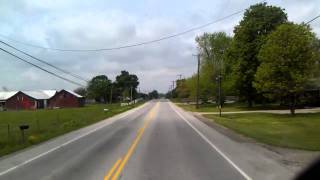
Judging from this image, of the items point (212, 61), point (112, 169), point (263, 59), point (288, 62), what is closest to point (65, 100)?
point (212, 61)

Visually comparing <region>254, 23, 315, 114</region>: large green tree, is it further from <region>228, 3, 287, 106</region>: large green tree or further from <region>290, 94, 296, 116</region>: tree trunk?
<region>228, 3, 287, 106</region>: large green tree

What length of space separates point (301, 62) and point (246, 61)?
19768mm

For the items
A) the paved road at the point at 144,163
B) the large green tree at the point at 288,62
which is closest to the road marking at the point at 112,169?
A: the paved road at the point at 144,163

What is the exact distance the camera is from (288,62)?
165ft

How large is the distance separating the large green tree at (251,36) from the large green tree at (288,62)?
15.7m

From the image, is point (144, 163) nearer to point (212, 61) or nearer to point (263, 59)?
point (263, 59)

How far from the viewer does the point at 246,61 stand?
229 ft

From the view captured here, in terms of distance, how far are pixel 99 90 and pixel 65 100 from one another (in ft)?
184

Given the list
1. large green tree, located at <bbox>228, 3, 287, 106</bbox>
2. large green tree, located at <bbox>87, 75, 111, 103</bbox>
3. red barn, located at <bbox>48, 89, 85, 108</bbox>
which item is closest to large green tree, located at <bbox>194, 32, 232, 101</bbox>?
large green tree, located at <bbox>228, 3, 287, 106</bbox>

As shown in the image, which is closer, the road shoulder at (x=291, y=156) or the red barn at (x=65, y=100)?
the road shoulder at (x=291, y=156)

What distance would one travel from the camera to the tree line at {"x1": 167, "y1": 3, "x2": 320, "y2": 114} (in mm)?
50250

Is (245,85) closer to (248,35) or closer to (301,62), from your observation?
(248,35)

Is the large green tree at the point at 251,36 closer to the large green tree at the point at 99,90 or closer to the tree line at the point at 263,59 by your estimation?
the tree line at the point at 263,59

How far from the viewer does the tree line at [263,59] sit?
50250 mm
